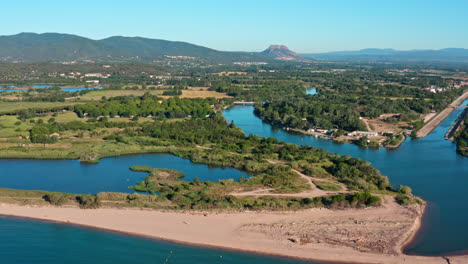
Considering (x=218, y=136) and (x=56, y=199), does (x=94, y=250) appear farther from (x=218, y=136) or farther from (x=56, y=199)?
(x=218, y=136)

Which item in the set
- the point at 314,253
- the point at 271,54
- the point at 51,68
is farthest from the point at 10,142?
the point at 271,54

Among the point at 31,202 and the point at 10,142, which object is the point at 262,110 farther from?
the point at 31,202

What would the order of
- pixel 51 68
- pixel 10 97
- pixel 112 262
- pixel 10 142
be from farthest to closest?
pixel 51 68, pixel 10 97, pixel 10 142, pixel 112 262

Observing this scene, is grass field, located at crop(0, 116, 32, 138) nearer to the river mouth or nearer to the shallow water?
the shallow water

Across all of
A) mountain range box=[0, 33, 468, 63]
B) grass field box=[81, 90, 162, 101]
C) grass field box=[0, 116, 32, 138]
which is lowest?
grass field box=[0, 116, 32, 138]

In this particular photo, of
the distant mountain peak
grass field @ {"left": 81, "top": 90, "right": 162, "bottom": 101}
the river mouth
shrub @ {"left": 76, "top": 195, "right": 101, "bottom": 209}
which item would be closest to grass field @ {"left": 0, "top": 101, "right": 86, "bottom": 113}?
grass field @ {"left": 81, "top": 90, "right": 162, "bottom": 101}

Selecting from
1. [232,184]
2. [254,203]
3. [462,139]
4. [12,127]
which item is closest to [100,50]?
[12,127]
